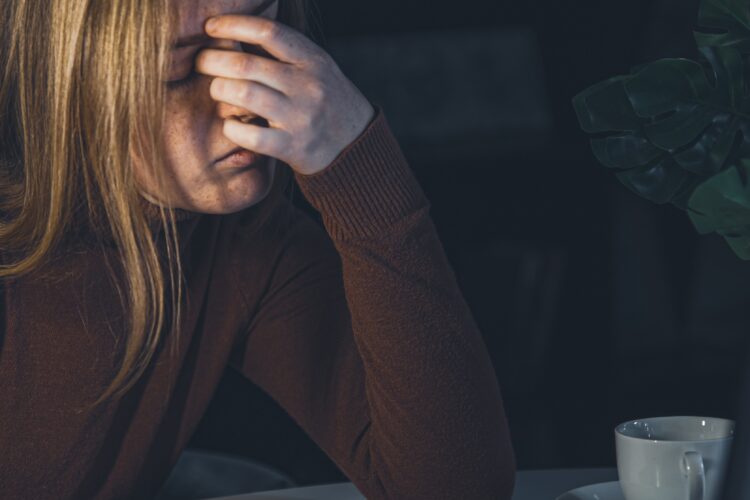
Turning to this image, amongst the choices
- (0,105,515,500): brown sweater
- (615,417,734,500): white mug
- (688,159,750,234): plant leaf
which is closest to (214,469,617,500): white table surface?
(0,105,515,500): brown sweater

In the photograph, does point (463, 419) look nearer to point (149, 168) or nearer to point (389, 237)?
point (389, 237)

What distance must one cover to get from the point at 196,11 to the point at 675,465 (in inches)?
21.9

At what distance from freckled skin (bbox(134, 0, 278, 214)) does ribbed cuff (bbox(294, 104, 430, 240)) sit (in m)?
0.06

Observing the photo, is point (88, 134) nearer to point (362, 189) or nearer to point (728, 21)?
point (362, 189)

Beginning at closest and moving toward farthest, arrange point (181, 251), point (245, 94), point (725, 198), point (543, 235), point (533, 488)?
point (725, 198)
point (245, 94)
point (533, 488)
point (181, 251)
point (543, 235)

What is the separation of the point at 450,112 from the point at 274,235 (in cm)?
230

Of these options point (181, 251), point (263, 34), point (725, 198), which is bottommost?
point (181, 251)

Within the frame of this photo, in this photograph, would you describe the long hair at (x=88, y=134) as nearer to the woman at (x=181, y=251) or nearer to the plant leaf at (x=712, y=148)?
the woman at (x=181, y=251)

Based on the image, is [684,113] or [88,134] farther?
[88,134]

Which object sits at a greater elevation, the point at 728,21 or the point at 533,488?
the point at 728,21

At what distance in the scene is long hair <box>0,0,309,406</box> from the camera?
982 millimetres

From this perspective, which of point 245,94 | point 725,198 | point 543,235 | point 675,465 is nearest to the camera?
point 725,198

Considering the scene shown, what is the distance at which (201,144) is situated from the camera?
1.02 metres

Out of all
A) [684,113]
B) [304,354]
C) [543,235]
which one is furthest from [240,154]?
[543,235]
